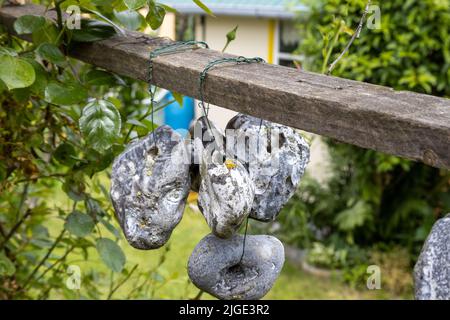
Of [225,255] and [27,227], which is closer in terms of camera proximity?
[225,255]

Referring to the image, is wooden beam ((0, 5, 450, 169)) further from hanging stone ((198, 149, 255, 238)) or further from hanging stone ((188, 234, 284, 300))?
hanging stone ((188, 234, 284, 300))

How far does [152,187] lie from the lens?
3.82ft

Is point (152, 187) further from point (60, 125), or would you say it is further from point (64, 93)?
point (60, 125)

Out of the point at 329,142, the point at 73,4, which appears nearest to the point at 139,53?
the point at 73,4

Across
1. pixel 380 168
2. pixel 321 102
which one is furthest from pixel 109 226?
pixel 380 168

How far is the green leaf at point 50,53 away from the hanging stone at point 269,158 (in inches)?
19.4

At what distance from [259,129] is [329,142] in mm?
4020

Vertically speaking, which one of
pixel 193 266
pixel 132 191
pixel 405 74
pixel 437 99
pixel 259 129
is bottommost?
pixel 405 74

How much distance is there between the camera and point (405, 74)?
4.48 meters

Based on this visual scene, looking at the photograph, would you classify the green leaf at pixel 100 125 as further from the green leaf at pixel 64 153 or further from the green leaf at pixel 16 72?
the green leaf at pixel 64 153

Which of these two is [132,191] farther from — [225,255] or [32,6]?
[32,6]

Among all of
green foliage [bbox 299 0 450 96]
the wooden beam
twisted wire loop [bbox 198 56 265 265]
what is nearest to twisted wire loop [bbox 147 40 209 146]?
the wooden beam

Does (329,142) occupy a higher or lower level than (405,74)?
lower
